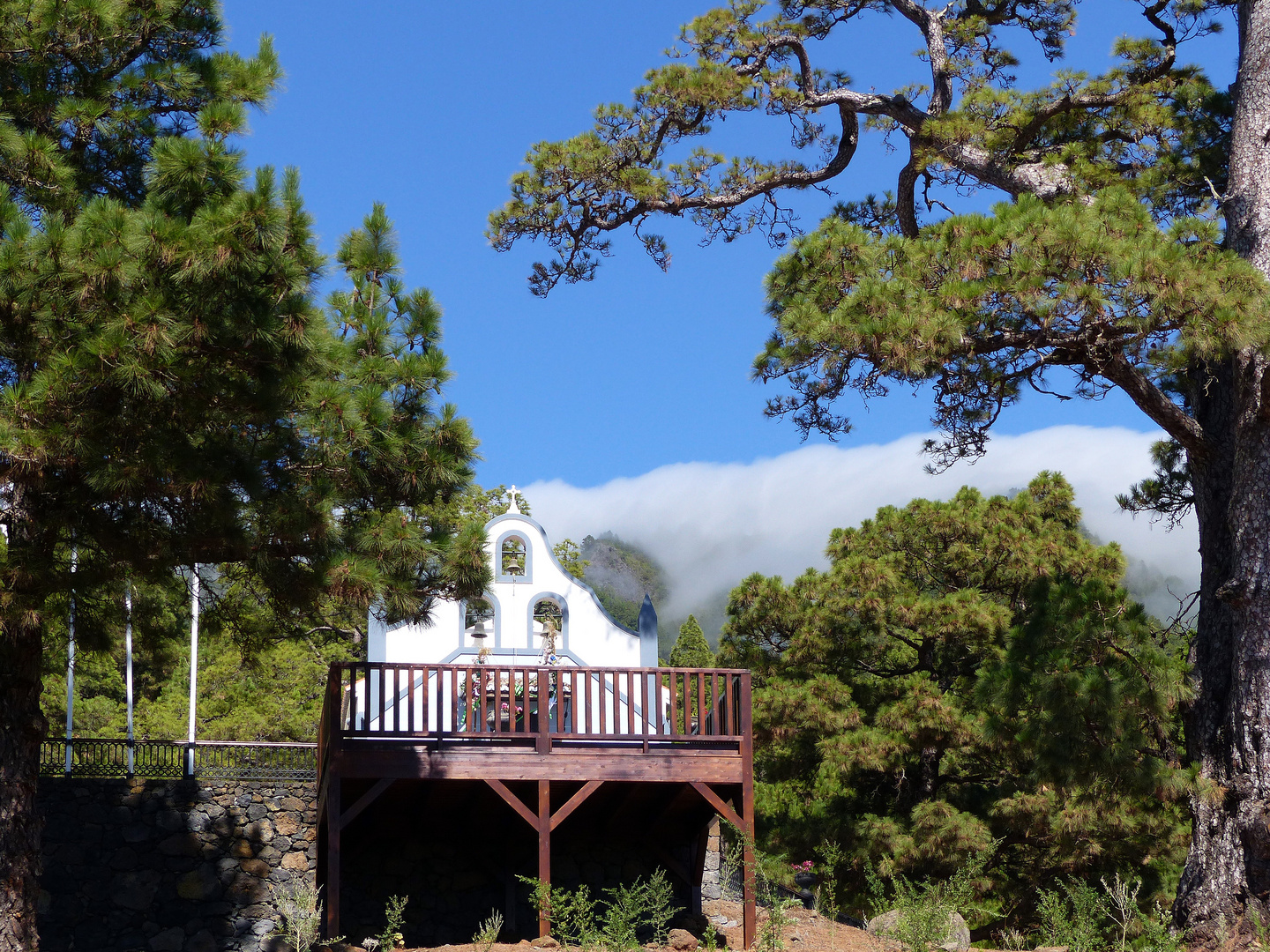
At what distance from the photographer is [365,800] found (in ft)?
33.5

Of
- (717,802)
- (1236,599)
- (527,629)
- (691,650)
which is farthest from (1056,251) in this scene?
(691,650)

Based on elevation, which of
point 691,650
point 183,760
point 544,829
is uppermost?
point 691,650

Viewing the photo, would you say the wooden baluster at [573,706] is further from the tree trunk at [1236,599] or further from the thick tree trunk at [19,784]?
the tree trunk at [1236,599]

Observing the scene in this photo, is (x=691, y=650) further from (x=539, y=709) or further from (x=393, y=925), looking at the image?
(x=393, y=925)

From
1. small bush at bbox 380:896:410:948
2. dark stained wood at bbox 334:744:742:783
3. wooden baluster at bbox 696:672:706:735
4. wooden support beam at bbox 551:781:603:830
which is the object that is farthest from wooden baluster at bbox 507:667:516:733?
small bush at bbox 380:896:410:948

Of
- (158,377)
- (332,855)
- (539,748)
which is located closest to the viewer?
(158,377)

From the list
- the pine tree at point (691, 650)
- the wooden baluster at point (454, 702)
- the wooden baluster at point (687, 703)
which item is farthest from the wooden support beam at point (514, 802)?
the pine tree at point (691, 650)

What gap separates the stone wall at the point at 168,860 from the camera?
12.2 metres

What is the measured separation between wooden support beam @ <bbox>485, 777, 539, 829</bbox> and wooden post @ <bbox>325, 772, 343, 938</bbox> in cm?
131

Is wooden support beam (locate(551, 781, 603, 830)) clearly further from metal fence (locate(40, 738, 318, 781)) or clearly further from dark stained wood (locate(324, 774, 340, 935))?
metal fence (locate(40, 738, 318, 781))

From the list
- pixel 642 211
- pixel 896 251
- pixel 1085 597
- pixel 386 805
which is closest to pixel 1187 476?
pixel 1085 597

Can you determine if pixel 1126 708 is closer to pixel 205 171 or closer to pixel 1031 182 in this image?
pixel 1031 182

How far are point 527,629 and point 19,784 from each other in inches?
308

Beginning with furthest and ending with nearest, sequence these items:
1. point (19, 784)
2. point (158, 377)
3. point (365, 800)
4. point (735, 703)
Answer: point (735, 703) < point (365, 800) < point (19, 784) < point (158, 377)
